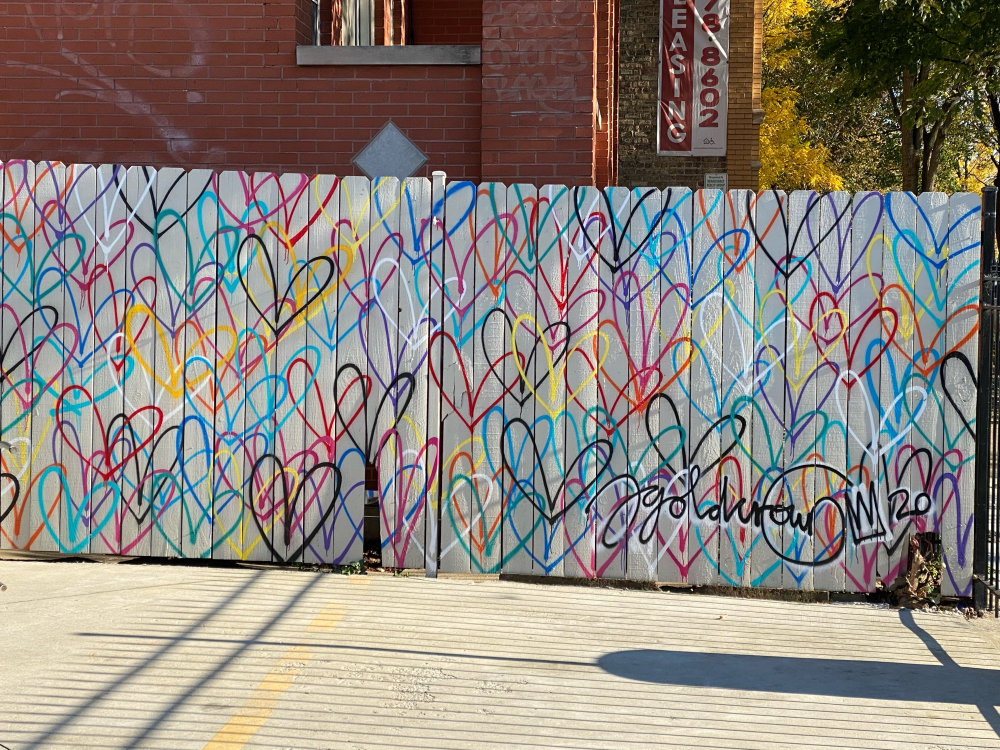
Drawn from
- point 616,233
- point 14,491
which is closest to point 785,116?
point 616,233

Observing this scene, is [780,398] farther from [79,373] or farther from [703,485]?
[79,373]

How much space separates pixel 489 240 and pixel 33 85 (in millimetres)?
4488

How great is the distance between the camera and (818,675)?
4711 mm

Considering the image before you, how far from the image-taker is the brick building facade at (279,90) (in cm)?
775

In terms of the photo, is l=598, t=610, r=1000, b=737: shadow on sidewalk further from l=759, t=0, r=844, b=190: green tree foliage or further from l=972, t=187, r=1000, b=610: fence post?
l=759, t=0, r=844, b=190: green tree foliage

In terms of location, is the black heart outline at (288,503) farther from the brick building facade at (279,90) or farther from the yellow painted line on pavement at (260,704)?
the brick building facade at (279,90)

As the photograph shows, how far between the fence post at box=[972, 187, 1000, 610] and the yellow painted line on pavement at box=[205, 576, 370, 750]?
339cm

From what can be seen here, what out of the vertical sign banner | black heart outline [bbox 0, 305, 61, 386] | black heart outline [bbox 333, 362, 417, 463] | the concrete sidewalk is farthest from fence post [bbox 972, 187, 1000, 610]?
the vertical sign banner

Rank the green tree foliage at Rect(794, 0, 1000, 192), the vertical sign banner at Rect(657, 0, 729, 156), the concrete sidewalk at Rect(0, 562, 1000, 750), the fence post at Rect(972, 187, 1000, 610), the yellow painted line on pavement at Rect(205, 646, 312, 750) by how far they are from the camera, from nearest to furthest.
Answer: the yellow painted line on pavement at Rect(205, 646, 312, 750)
the concrete sidewalk at Rect(0, 562, 1000, 750)
the fence post at Rect(972, 187, 1000, 610)
the green tree foliage at Rect(794, 0, 1000, 192)
the vertical sign banner at Rect(657, 0, 729, 156)

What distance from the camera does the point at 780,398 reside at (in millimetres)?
5777

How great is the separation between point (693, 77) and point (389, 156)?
1252 cm

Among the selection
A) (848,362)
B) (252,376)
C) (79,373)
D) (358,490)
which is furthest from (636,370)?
(79,373)

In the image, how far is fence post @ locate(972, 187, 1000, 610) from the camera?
561cm

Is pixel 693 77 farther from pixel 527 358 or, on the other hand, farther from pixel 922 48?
pixel 527 358
